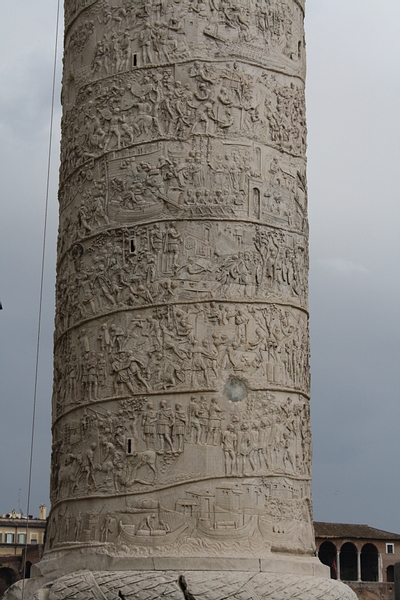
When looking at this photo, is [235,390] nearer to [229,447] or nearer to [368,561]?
[229,447]

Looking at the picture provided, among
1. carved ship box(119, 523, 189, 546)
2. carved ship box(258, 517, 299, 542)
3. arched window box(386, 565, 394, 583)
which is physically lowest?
carved ship box(119, 523, 189, 546)

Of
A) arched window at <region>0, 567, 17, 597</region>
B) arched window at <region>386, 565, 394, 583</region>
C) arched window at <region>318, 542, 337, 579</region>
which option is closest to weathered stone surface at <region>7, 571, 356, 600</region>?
arched window at <region>318, 542, 337, 579</region>

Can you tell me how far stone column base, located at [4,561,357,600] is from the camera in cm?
757

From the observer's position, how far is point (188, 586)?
24.9ft

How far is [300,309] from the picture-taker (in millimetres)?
8961

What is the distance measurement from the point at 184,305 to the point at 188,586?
2111 mm

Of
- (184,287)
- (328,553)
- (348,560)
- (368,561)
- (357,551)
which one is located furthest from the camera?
(368,561)

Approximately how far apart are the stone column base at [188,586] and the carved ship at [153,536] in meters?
0.25

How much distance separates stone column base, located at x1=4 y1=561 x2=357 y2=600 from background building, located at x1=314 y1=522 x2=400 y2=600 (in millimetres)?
21722

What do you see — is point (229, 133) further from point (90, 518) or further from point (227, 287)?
point (90, 518)

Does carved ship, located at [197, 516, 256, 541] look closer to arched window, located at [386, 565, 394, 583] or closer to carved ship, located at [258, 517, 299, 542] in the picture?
carved ship, located at [258, 517, 299, 542]

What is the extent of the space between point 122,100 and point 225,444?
298 cm

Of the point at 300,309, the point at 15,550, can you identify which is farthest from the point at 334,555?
the point at 300,309

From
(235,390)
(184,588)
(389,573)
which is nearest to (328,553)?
(389,573)
